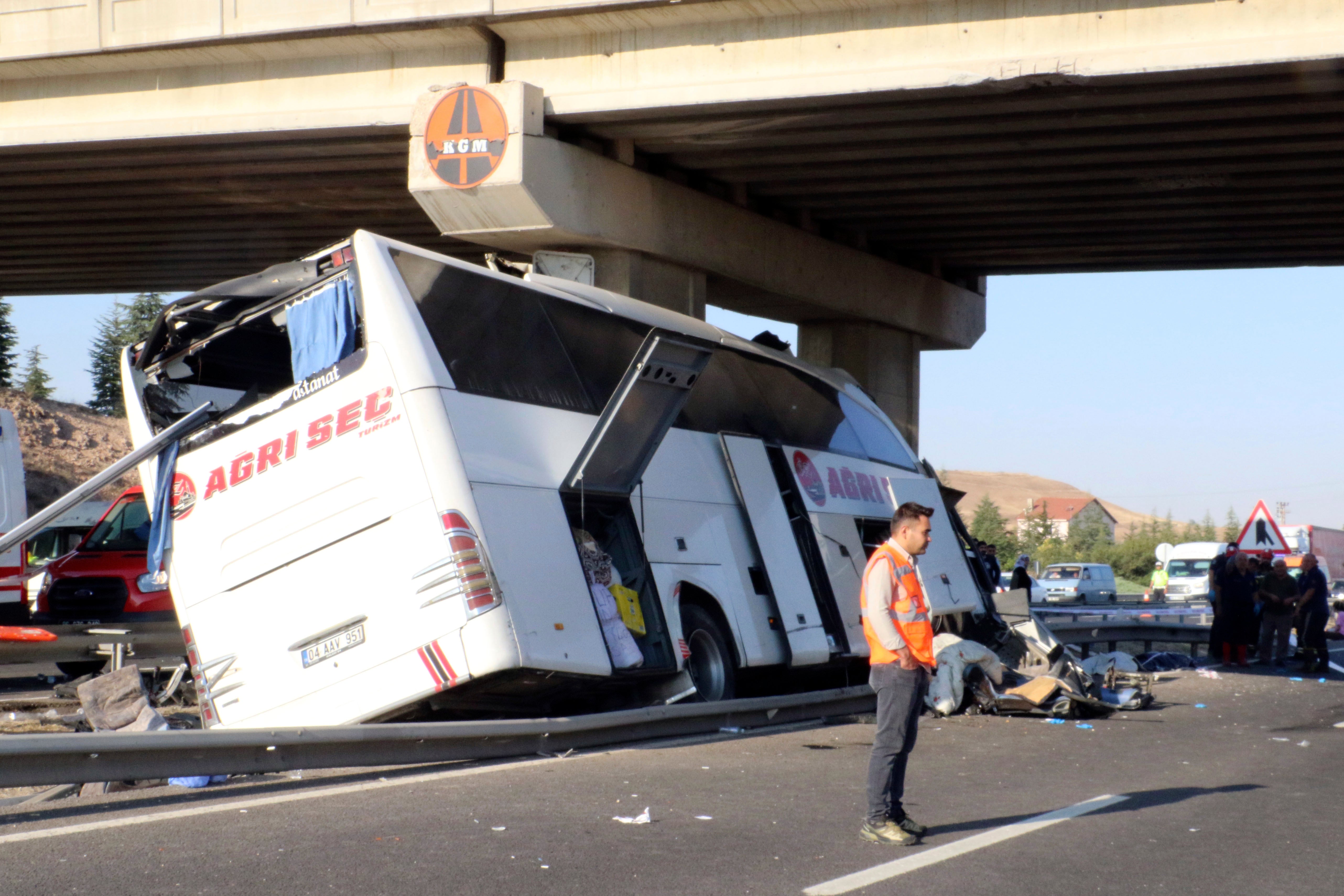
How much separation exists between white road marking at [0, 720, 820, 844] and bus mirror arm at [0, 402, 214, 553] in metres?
3.07

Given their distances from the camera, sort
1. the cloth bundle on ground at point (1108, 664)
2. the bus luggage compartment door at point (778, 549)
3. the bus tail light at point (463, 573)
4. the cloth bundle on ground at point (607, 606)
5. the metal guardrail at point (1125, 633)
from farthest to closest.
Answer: the metal guardrail at point (1125, 633), the cloth bundle on ground at point (1108, 664), the bus luggage compartment door at point (778, 549), the cloth bundle on ground at point (607, 606), the bus tail light at point (463, 573)

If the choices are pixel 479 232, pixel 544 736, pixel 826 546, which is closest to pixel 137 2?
pixel 479 232

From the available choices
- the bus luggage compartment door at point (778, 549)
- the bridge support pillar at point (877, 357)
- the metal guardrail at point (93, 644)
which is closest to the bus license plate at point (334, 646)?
the bus luggage compartment door at point (778, 549)

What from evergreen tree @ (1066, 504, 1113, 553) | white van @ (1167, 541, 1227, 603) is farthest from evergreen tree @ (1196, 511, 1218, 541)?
white van @ (1167, 541, 1227, 603)

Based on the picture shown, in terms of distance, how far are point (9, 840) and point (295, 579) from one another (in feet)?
12.1

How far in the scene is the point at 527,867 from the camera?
5.68 m

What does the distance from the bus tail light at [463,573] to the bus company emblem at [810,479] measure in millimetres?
5195

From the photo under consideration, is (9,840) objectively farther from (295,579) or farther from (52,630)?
(52,630)

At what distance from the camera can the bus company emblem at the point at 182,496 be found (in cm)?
989

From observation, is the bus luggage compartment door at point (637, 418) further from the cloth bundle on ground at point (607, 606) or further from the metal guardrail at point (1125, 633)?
the metal guardrail at point (1125, 633)

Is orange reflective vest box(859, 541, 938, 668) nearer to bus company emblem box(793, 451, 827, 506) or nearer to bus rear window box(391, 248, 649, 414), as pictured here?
bus rear window box(391, 248, 649, 414)

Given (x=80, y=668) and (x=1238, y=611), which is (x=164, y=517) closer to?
(x=80, y=668)

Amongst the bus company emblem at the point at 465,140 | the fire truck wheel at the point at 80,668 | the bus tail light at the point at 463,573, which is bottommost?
the fire truck wheel at the point at 80,668

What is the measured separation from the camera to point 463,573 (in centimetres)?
884
